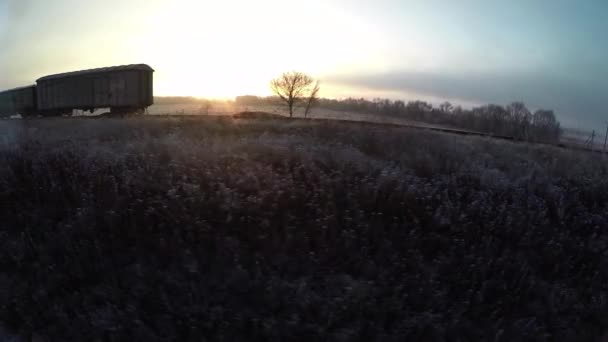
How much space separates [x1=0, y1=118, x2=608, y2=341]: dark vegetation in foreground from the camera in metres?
3.99

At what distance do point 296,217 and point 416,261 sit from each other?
173cm

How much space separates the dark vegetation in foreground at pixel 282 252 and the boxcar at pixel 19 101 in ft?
84.5

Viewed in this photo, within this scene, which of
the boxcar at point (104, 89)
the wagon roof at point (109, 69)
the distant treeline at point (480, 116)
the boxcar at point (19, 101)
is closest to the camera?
the wagon roof at point (109, 69)

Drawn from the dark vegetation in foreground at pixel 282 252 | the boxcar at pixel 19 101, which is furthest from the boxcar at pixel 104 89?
the dark vegetation in foreground at pixel 282 252

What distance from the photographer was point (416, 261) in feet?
16.1

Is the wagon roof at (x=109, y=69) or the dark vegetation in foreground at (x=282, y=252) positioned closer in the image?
the dark vegetation in foreground at (x=282, y=252)

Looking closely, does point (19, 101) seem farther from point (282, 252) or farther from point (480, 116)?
point (480, 116)

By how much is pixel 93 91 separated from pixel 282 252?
2431 centimetres

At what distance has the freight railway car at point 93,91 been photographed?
23.1m

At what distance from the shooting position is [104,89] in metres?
23.8

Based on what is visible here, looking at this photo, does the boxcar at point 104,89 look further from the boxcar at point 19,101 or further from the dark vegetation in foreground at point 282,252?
the dark vegetation in foreground at point 282,252

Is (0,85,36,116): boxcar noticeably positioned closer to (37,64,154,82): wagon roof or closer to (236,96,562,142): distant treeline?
(37,64,154,82): wagon roof

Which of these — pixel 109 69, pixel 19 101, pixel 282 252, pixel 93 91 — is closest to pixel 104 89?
pixel 93 91

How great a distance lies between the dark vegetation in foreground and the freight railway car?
1703 centimetres
